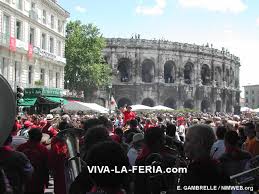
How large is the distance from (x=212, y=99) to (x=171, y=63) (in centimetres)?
780

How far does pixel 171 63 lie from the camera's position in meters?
54.3

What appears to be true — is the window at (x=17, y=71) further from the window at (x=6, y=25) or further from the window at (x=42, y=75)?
the window at (x=42, y=75)

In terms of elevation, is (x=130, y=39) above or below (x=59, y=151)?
above

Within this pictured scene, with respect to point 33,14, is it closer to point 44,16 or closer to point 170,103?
point 44,16

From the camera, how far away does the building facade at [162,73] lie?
171ft

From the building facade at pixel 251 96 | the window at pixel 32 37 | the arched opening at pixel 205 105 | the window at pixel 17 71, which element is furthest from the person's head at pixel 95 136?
the building facade at pixel 251 96

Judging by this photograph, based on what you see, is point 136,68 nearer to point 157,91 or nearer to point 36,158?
point 157,91

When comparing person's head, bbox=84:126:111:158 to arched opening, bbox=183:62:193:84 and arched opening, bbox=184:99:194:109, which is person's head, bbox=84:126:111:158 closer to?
arched opening, bbox=184:99:194:109

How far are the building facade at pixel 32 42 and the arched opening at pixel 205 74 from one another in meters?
25.7

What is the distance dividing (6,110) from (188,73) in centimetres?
5475

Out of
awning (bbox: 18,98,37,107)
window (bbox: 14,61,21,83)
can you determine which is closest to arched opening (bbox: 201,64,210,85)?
window (bbox: 14,61,21,83)

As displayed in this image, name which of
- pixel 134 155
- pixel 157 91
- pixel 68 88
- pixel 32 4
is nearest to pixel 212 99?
pixel 157 91

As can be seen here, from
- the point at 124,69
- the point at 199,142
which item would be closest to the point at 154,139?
the point at 199,142

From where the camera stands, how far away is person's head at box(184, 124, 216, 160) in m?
3.40
